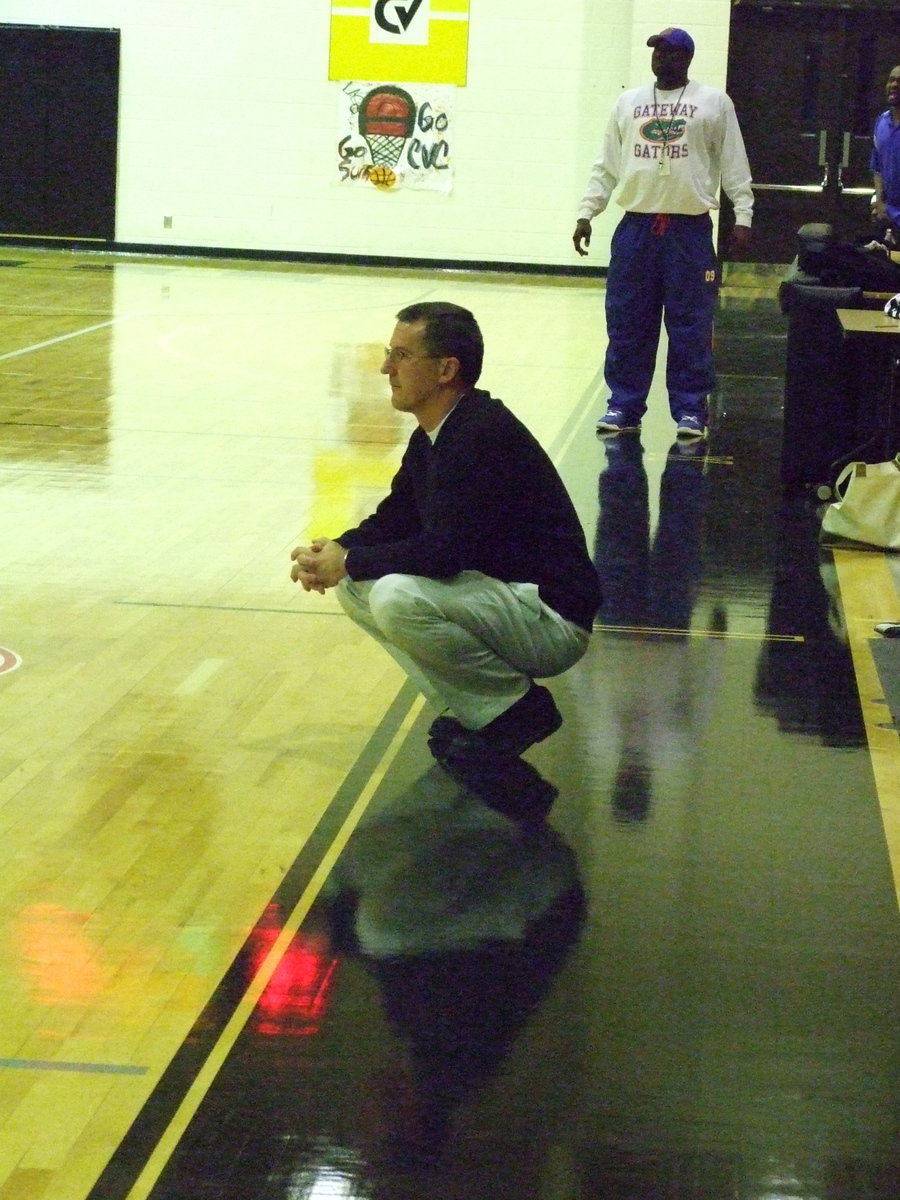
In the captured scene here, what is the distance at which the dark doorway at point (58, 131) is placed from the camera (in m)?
16.9

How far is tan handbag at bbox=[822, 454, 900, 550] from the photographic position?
19.2 feet

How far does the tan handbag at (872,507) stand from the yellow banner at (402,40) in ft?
37.9

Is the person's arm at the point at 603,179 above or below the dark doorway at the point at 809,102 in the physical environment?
below

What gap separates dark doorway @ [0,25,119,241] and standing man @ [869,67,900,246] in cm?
924

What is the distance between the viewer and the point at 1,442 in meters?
7.48

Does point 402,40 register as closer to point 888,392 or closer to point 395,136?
point 395,136

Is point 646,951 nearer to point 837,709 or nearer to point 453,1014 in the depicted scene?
point 453,1014

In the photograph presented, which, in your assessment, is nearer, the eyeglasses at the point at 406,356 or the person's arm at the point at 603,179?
the eyeglasses at the point at 406,356

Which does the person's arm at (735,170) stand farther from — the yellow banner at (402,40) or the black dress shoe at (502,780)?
the yellow banner at (402,40)

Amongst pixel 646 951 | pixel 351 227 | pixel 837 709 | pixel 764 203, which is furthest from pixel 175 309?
pixel 646 951

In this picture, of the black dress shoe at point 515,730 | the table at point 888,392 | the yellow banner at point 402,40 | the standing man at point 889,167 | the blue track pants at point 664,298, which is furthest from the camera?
the yellow banner at point 402,40

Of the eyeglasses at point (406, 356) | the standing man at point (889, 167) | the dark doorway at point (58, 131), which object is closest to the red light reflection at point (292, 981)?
the eyeglasses at point (406, 356)

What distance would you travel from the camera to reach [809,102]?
15500 mm

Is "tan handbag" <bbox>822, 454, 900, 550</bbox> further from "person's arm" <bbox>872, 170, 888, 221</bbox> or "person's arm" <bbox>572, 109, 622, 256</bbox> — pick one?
"person's arm" <bbox>872, 170, 888, 221</bbox>
